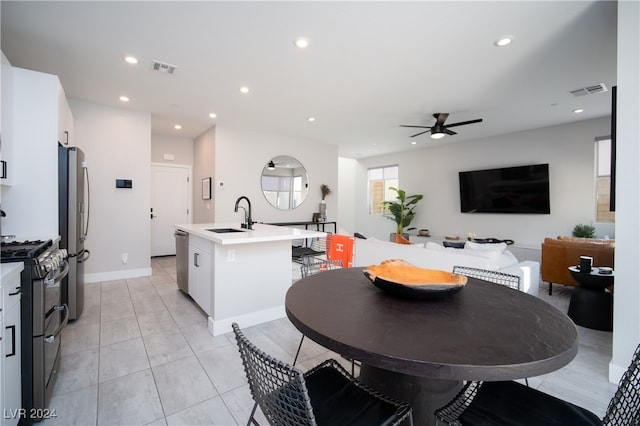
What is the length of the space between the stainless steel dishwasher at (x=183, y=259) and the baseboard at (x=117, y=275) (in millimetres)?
1398

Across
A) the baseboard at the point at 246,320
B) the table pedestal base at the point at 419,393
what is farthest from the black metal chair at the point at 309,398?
the baseboard at the point at 246,320

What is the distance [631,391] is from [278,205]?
19.3ft

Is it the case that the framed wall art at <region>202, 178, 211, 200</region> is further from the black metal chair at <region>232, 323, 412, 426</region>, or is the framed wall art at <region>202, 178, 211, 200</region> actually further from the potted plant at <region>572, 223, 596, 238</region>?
the potted plant at <region>572, 223, 596, 238</region>

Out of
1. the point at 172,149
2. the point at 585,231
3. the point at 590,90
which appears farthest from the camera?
the point at 172,149

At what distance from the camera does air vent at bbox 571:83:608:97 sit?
11.9 ft

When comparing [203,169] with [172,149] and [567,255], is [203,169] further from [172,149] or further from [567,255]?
[567,255]

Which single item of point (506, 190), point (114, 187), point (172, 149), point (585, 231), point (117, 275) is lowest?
point (117, 275)

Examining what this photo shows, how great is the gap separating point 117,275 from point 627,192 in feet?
19.7

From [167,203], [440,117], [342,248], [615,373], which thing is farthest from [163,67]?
[615,373]

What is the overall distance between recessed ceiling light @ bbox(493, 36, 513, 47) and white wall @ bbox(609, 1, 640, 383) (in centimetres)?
73

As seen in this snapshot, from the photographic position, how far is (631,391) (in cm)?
94

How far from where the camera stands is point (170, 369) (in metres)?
2.13

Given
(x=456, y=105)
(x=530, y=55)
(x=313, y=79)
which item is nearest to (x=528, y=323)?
(x=530, y=55)

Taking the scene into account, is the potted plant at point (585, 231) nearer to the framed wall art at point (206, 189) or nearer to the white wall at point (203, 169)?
the white wall at point (203, 169)
